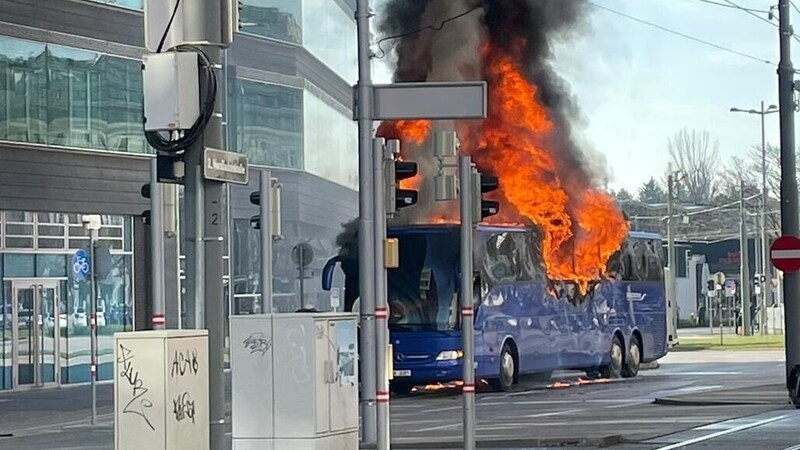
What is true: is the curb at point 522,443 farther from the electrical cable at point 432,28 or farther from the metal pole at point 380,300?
the electrical cable at point 432,28

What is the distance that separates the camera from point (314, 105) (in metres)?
50.8

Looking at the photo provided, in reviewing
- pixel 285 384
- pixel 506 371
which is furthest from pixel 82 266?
pixel 285 384

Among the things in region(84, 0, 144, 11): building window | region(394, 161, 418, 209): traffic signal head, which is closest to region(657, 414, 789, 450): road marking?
region(394, 161, 418, 209): traffic signal head

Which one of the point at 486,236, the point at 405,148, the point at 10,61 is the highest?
the point at 10,61

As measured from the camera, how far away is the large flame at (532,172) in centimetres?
3381

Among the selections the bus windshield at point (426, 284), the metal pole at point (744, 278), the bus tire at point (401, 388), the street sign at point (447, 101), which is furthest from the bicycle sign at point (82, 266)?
the metal pole at point (744, 278)

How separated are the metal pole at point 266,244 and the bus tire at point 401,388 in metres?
14.1

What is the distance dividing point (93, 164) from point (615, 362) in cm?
1437

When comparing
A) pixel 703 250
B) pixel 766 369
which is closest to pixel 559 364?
pixel 766 369

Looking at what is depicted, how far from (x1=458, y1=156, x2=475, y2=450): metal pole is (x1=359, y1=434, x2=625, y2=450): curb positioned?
348 cm

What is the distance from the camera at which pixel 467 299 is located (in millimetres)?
16375

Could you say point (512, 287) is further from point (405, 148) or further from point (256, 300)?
point (256, 300)

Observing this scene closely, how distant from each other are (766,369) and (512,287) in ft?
39.0

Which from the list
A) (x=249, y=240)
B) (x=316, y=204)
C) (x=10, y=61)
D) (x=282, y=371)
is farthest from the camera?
A: (x=316, y=204)
